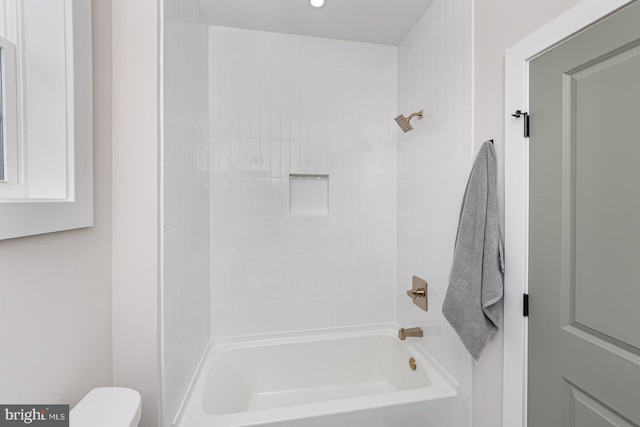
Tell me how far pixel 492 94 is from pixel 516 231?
59 cm

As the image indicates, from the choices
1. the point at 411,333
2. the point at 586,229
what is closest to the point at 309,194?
the point at 411,333

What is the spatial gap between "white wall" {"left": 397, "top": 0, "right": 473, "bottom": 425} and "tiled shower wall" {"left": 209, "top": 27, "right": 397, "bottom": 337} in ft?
0.55

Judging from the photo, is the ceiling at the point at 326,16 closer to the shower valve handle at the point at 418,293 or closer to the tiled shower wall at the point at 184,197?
the tiled shower wall at the point at 184,197

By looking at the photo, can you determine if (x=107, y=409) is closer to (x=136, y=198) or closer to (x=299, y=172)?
(x=136, y=198)

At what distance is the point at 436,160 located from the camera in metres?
1.57

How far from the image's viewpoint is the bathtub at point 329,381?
127 cm

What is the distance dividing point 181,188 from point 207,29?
1.19 m

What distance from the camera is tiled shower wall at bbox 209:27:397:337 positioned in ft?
6.10

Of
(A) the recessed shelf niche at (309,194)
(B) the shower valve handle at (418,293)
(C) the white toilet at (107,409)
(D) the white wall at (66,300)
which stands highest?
(A) the recessed shelf niche at (309,194)

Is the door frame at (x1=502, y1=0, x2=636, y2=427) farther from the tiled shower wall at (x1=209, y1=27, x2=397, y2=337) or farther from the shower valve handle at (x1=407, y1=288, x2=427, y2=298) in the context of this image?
the tiled shower wall at (x1=209, y1=27, x2=397, y2=337)

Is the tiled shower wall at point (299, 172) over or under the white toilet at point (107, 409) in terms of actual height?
over

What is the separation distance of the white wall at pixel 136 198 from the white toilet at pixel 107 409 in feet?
0.59

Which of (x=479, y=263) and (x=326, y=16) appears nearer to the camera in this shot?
(x=479, y=263)

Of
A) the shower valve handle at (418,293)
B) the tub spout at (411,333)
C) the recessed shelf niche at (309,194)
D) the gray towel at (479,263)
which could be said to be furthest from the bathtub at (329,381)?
the recessed shelf niche at (309,194)
